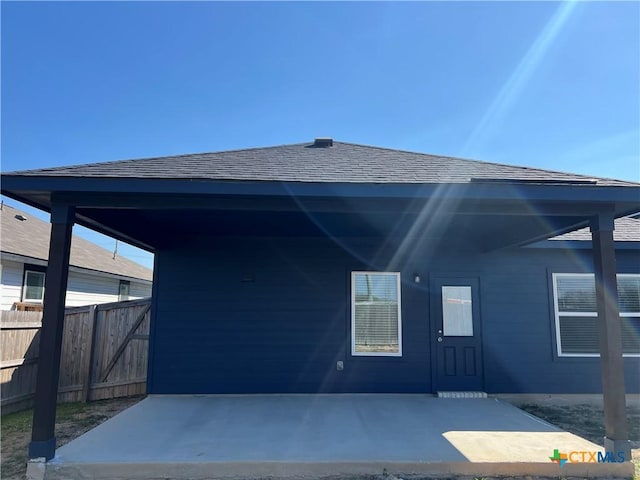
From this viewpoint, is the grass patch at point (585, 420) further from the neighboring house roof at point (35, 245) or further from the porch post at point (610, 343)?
the neighboring house roof at point (35, 245)

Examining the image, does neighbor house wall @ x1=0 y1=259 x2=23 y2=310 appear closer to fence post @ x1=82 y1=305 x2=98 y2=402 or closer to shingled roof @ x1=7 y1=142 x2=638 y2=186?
fence post @ x1=82 y1=305 x2=98 y2=402

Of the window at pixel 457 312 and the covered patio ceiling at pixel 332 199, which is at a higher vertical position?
the covered patio ceiling at pixel 332 199

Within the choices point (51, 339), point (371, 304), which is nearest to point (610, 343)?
point (371, 304)

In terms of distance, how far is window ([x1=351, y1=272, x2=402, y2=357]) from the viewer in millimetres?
6367

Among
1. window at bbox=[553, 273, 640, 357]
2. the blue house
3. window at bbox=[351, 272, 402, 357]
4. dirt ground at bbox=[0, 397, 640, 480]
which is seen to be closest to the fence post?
dirt ground at bbox=[0, 397, 640, 480]

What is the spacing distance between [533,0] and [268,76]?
4.65 meters

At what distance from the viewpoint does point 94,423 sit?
5094 mm

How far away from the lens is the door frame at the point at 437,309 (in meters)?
6.32

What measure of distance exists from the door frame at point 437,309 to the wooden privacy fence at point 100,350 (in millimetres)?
4829

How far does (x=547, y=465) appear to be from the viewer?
3.55 metres

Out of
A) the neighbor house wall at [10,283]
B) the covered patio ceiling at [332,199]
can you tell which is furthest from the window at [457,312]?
the neighbor house wall at [10,283]

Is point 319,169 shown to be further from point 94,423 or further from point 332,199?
point 94,423

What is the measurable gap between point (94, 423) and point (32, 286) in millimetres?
5705

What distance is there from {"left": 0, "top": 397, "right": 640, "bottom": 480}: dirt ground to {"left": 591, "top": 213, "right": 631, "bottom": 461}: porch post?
36 cm
